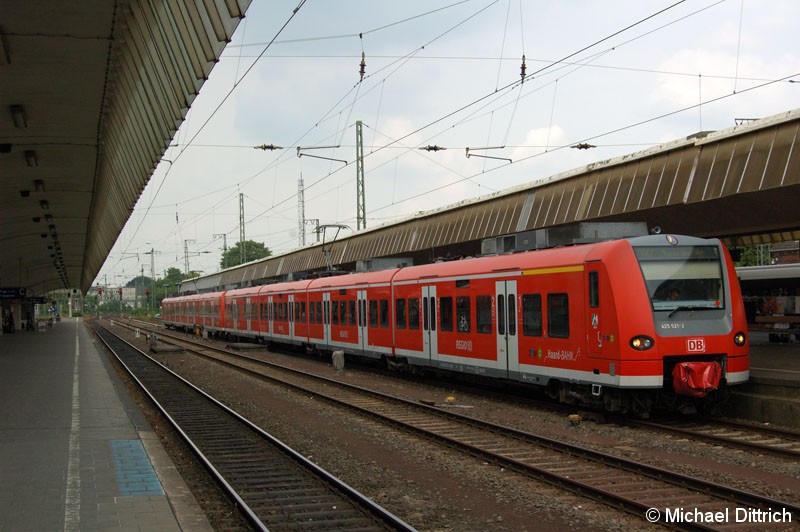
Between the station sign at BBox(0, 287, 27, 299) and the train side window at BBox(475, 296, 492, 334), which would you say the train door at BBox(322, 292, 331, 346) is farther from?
the station sign at BBox(0, 287, 27, 299)

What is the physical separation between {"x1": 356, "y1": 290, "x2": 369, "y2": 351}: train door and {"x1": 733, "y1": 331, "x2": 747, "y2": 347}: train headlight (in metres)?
Result: 11.7

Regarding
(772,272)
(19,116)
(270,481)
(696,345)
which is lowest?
(270,481)

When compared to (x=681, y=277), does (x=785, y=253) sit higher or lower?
higher

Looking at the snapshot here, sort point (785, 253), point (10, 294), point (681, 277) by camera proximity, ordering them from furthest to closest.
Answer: point (785, 253)
point (10, 294)
point (681, 277)

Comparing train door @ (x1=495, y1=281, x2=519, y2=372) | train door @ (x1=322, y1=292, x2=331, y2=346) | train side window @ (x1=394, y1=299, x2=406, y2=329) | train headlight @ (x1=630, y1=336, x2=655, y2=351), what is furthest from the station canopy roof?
train headlight @ (x1=630, y1=336, x2=655, y2=351)

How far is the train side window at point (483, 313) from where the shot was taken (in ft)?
49.4

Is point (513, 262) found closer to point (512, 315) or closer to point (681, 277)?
point (512, 315)

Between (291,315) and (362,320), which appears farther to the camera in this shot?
(291,315)

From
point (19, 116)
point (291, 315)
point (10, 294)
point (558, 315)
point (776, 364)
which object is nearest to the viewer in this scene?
point (558, 315)

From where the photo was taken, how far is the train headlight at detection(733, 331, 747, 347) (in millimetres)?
11797

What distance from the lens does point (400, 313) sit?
1955 centimetres

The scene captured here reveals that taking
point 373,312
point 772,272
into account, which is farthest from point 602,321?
point 772,272

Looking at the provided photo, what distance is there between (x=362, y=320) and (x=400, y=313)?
2.88 meters

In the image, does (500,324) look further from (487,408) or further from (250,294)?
(250,294)
